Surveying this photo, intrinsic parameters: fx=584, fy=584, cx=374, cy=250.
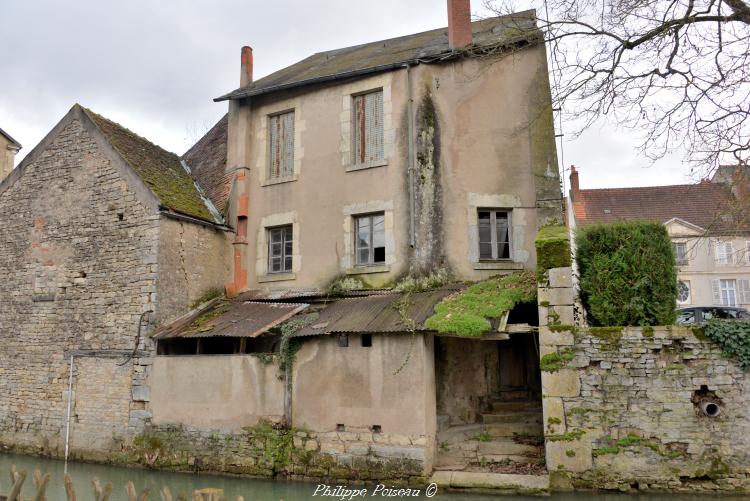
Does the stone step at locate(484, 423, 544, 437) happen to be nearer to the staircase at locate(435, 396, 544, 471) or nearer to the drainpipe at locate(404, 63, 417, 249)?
the staircase at locate(435, 396, 544, 471)

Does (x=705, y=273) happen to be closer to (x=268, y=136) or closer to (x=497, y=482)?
(x=268, y=136)

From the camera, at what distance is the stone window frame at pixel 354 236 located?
1270 cm

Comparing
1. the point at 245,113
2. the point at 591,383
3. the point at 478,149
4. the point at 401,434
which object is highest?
the point at 245,113

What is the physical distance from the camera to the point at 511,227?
1268 cm

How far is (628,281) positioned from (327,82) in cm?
813

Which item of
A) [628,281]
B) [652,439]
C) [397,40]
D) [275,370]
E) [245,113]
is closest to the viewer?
[652,439]

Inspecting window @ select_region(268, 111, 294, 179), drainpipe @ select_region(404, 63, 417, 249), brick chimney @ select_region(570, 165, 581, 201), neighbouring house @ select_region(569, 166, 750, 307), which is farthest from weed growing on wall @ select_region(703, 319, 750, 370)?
brick chimney @ select_region(570, 165, 581, 201)

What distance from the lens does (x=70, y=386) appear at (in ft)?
42.5

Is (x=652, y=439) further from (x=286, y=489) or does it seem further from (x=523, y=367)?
(x=286, y=489)

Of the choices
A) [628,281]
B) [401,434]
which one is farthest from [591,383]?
[401,434]

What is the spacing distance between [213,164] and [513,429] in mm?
10294

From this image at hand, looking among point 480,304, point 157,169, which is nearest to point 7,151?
point 157,169

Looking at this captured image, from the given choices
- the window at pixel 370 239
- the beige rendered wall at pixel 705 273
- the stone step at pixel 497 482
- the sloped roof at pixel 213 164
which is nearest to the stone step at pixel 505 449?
the stone step at pixel 497 482

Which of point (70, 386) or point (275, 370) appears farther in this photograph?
point (70, 386)
